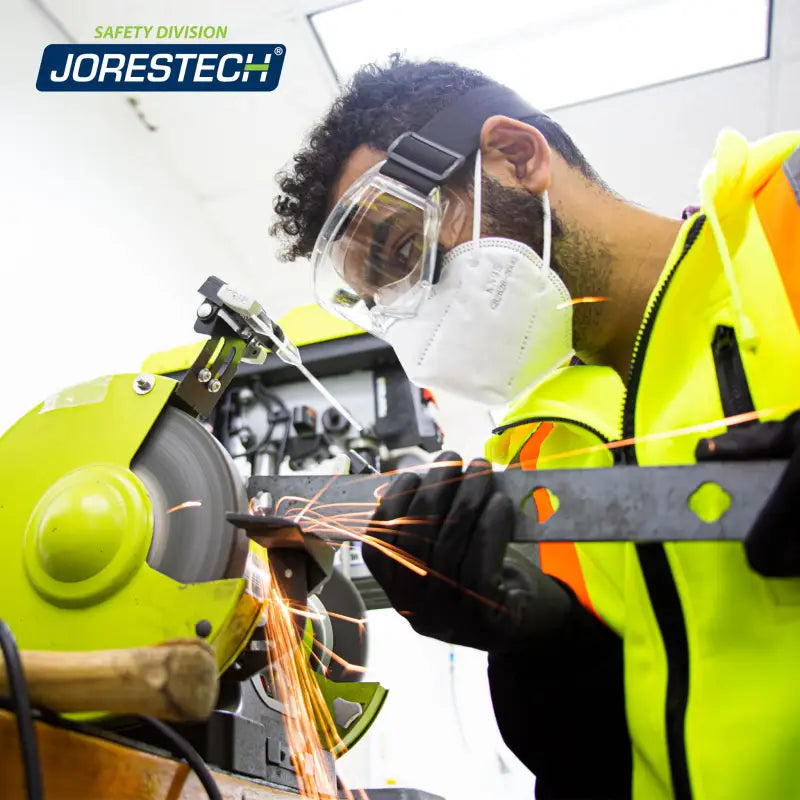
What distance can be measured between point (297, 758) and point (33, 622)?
473 mm

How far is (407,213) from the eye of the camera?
1477 millimetres

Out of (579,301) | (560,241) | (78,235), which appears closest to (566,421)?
(579,301)

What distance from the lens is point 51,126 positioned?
2623 millimetres

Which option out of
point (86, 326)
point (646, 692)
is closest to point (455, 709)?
point (86, 326)

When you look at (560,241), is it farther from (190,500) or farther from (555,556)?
(190,500)

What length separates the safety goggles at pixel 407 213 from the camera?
4.74ft

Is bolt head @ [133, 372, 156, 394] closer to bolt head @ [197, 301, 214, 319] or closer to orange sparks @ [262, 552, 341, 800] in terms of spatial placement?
bolt head @ [197, 301, 214, 319]

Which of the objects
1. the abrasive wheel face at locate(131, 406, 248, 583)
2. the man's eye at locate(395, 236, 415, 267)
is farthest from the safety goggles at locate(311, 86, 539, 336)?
the abrasive wheel face at locate(131, 406, 248, 583)

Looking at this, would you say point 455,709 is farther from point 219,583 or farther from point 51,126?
point 51,126

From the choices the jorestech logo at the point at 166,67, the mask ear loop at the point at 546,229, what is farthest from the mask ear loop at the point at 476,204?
the jorestech logo at the point at 166,67

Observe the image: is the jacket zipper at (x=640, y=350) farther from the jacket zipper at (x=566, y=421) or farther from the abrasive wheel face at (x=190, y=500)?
the abrasive wheel face at (x=190, y=500)

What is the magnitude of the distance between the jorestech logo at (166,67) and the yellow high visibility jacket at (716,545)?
232 cm

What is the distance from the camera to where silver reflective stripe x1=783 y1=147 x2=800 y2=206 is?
35.7 inches

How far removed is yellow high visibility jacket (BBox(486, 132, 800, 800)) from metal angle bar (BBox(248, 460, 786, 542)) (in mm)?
159
